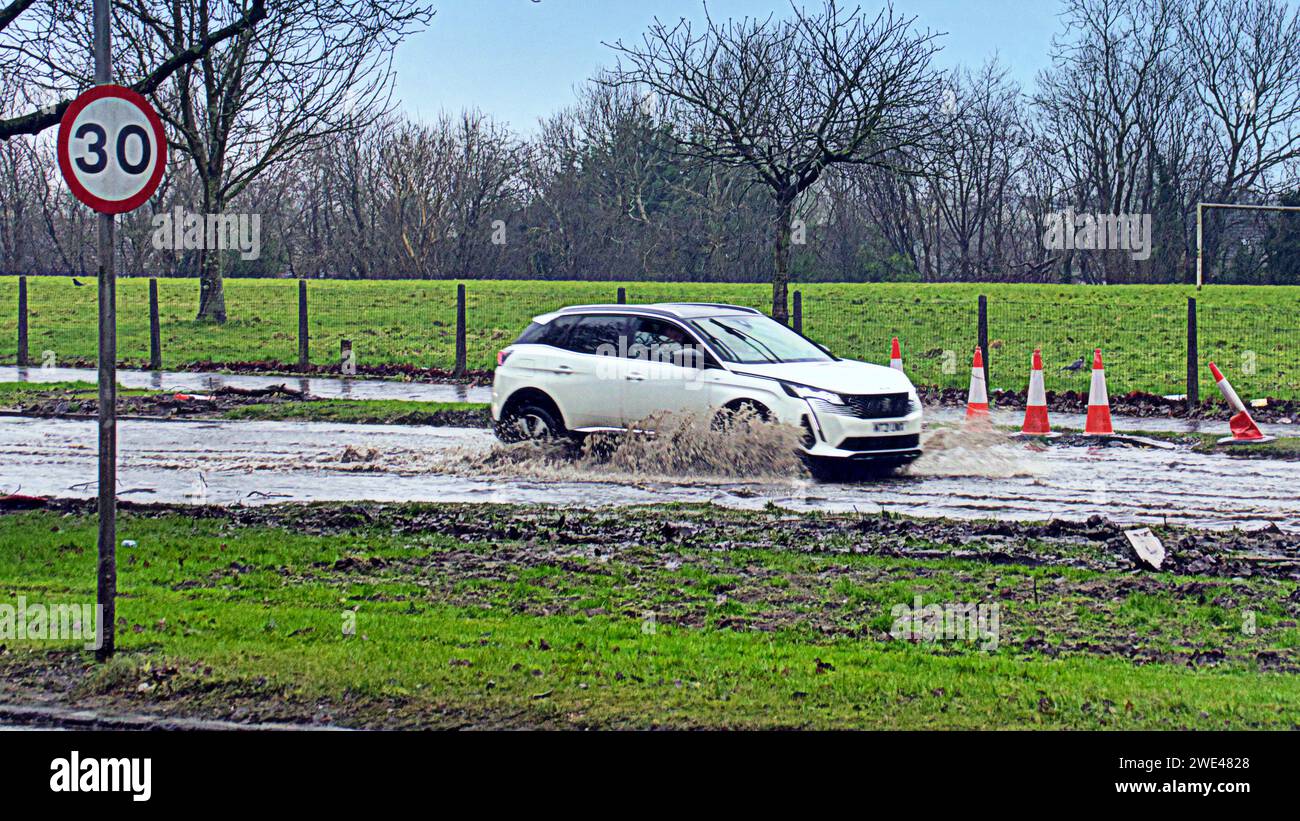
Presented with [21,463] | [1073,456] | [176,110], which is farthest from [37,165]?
[1073,456]

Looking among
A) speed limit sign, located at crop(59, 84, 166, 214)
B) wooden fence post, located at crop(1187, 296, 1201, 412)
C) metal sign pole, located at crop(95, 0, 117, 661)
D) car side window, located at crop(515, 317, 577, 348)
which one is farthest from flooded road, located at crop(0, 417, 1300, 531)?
speed limit sign, located at crop(59, 84, 166, 214)

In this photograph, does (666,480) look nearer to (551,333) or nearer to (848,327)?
(551,333)

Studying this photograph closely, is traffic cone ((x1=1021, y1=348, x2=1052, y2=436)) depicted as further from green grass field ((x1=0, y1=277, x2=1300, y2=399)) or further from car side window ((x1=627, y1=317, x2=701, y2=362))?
green grass field ((x1=0, y1=277, x2=1300, y2=399))

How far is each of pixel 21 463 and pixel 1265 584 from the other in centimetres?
1223

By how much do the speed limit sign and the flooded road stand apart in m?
5.63

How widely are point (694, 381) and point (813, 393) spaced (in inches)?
48.8

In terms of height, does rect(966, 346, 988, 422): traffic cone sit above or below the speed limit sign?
below

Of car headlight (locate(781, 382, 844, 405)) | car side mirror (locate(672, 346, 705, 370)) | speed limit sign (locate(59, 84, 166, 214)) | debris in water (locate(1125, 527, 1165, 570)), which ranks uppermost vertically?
speed limit sign (locate(59, 84, 166, 214))

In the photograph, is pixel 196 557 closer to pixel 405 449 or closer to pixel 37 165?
pixel 405 449

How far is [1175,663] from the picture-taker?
23.1ft

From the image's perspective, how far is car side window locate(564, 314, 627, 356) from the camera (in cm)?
1484

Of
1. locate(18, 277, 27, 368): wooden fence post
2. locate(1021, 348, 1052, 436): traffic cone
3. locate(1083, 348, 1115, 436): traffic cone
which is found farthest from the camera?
locate(18, 277, 27, 368): wooden fence post

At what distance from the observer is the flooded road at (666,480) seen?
12125mm
